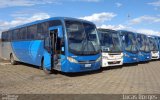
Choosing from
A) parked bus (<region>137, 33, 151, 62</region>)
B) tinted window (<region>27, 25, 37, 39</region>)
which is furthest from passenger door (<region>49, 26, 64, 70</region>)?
parked bus (<region>137, 33, 151, 62</region>)

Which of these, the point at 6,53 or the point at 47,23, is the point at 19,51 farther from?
the point at 47,23

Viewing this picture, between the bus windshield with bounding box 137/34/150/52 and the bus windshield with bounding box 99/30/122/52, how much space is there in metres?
4.91

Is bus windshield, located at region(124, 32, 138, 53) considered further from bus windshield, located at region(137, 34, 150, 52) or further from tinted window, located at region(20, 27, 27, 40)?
tinted window, located at region(20, 27, 27, 40)

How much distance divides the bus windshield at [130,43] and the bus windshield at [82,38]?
234 inches

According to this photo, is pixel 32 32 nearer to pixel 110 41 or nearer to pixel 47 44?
pixel 47 44

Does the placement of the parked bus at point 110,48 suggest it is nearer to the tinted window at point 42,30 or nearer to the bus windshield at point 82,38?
the bus windshield at point 82,38

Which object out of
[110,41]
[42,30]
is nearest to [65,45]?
[42,30]

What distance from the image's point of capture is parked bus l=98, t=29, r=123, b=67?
1767 cm

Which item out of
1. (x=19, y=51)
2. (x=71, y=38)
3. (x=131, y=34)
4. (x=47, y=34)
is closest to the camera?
(x=71, y=38)

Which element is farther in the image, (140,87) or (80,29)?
(80,29)

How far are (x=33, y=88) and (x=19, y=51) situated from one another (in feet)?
35.4

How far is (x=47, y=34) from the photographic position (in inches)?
635

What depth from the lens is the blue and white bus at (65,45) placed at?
14219 mm

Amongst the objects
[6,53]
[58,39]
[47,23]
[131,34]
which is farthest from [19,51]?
[131,34]
